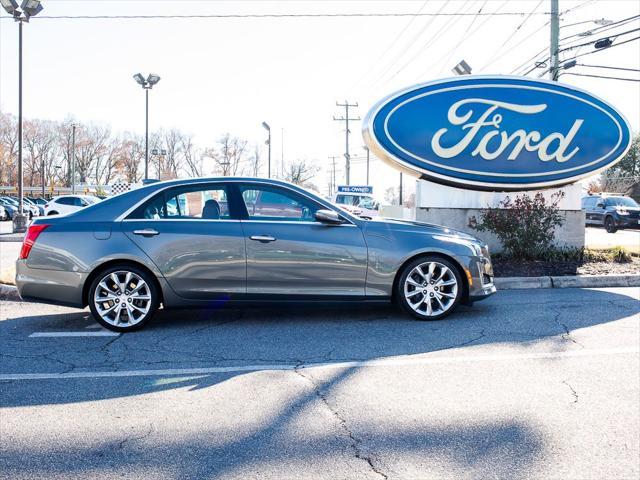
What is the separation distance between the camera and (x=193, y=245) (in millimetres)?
5844

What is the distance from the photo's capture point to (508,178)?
1081 centimetres

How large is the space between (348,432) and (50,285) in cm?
392

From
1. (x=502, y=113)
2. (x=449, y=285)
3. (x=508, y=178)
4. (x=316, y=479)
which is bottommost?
(x=316, y=479)

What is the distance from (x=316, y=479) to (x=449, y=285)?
3891 mm

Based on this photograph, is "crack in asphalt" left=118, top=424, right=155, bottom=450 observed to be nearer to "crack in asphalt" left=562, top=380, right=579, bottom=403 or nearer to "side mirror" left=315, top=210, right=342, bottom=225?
"crack in asphalt" left=562, top=380, right=579, bottom=403

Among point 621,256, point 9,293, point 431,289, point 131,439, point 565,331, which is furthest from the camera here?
point 621,256

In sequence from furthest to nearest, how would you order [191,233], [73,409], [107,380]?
[191,233], [107,380], [73,409]

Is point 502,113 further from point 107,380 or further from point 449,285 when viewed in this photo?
point 107,380

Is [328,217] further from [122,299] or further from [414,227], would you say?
[122,299]

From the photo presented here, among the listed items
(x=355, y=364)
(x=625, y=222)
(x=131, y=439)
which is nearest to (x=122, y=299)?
(x=355, y=364)

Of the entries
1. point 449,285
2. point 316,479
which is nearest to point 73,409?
point 316,479

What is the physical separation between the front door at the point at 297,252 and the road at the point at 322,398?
17.6 inches

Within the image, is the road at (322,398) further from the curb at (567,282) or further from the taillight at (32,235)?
the curb at (567,282)

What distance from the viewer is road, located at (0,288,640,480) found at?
2957 mm
